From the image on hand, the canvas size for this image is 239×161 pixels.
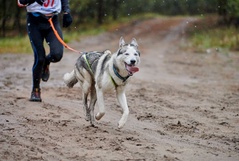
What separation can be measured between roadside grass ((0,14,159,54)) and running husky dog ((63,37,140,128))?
1118 cm

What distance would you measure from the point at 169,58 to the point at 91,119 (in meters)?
11.2

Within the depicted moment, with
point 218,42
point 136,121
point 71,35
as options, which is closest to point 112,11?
point 71,35

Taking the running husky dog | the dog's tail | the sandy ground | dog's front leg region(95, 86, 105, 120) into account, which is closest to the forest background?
the sandy ground

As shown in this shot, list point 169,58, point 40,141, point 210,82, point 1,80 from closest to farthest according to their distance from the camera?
point 40,141
point 1,80
point 210,82
point 169,58

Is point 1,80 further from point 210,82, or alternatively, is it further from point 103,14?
point 103,14

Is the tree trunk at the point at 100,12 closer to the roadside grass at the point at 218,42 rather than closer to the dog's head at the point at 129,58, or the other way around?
the roadside grass at the point at 218,42

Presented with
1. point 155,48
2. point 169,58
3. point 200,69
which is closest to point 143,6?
point 155,48

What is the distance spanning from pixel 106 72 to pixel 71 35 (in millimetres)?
18746

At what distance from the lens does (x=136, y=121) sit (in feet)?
22.4

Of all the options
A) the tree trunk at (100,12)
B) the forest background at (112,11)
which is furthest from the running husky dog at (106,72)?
the tree trunk at (100,12)

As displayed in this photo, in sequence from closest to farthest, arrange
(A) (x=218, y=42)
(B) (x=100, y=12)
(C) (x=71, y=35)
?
(A) (x=218, y=42) < (C) (x=71, y=35) < (B) (x=100, y=12)

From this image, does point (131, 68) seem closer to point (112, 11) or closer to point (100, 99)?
point (100, 99)

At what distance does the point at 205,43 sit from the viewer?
840 inches

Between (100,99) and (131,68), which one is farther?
(100,99)
